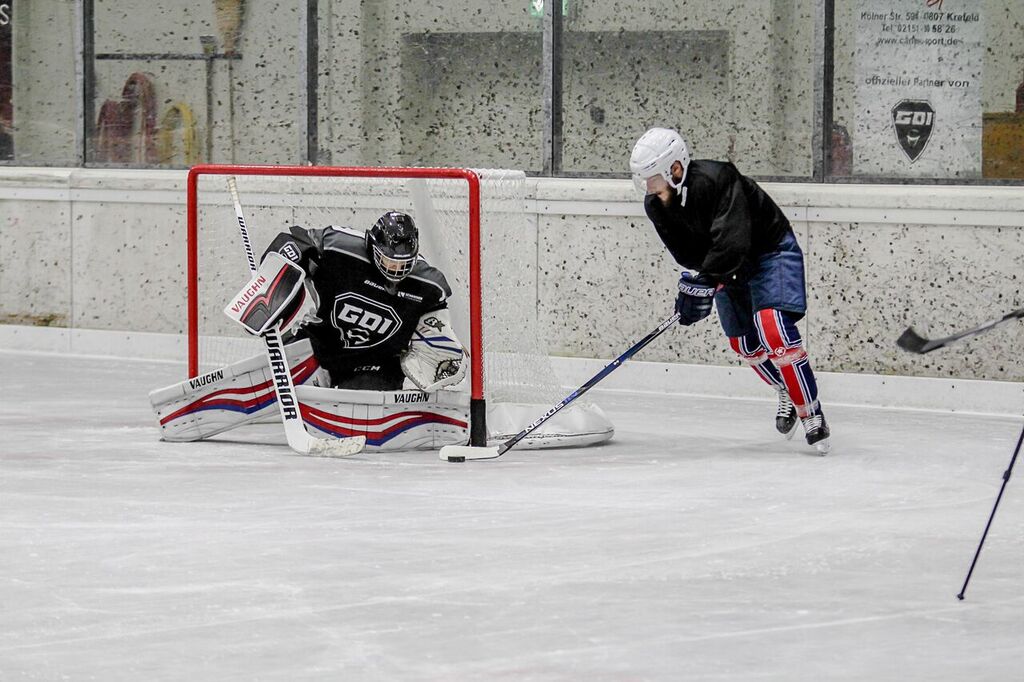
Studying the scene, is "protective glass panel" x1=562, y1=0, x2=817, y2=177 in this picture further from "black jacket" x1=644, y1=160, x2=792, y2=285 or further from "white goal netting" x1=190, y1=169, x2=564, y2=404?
"black jacket" x1=644, y1=160, x2=792, y2=285

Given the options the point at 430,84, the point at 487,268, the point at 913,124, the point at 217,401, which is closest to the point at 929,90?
the point at 913,124

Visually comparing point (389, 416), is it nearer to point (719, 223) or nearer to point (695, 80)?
point (719, 223)

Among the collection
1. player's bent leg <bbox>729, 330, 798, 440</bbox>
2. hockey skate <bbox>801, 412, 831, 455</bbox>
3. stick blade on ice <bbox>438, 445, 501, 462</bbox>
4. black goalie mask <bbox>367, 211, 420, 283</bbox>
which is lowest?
stick blade on ice <bbox>438, 445, 501, 462</bbox>

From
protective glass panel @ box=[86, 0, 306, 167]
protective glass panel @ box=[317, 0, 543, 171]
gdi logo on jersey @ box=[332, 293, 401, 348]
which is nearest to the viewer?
gdi logo on jersey @ box=[332, 293, 401, 348]

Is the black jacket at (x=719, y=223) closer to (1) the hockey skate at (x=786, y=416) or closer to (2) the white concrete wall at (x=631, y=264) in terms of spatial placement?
(1) the hockey skate at (x=786, y=416)

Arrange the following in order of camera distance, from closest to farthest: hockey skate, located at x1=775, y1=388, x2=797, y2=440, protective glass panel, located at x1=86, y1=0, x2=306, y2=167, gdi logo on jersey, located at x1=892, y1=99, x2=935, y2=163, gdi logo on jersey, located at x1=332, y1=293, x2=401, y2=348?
gdi logo on jersey, located at x1=332, y1=293, x2=401, y2=348 < hockey skate, located at x1=775, y1=388, x2=797, y2=440 < gdi logo on jersey, located at x1=892, y1=99, x2=935, y2=163 < protective glass panel, located at x1=86, y1=0, x2=306, y2=167

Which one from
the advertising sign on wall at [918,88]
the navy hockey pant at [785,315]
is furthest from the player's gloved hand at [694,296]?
the advertising sign on wall at [918,88]

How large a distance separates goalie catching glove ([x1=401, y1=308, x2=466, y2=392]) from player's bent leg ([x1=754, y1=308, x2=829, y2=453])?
104 centimetres

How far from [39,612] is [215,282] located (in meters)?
4.83

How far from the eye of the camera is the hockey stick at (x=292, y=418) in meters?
6.34

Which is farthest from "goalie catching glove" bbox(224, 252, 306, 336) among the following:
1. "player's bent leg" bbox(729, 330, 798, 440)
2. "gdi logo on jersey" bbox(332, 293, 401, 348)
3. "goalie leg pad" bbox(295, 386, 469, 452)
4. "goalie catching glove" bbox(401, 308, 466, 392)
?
"player's bent leg" bbox(729, 330, 798, 440)

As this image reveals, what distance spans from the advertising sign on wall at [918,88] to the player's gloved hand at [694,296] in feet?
6.28

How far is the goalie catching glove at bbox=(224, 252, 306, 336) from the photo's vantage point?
21.1ft

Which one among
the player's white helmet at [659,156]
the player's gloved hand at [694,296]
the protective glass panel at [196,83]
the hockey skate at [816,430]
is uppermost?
the protective glass panel at [196,83]
